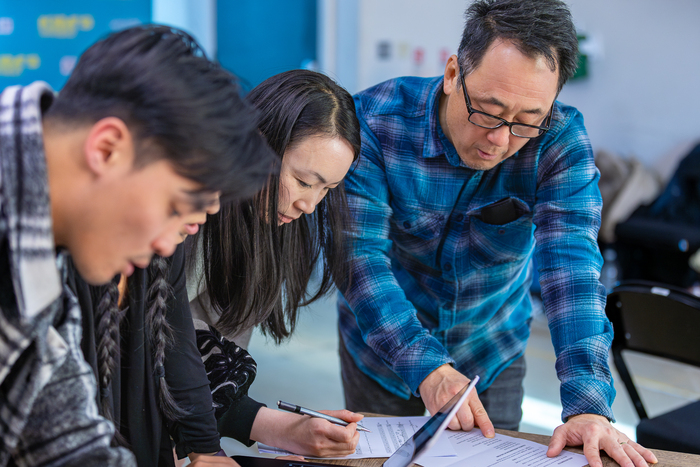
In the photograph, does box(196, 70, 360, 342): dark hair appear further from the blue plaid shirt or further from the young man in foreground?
the young man in foreground

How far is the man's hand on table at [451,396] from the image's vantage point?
116 centimetres

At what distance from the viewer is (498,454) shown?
106cm

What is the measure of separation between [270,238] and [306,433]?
1.16ft

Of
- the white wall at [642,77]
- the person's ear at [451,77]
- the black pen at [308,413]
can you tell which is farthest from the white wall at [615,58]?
the black pen at [308,413]

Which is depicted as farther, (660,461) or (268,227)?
Result: (268,227)

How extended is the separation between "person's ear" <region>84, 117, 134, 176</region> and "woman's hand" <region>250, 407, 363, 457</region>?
2.04ft

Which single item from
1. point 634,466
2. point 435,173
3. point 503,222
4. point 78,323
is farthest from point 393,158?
point 78,323

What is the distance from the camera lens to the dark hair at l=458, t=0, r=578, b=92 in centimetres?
117

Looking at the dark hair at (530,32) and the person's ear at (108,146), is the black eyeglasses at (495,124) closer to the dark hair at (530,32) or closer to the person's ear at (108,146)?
the dark hair at (530,32)

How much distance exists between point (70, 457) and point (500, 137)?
91cm

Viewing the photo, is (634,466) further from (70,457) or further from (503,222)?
(70,457)

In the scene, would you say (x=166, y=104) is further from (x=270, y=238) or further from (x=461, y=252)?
(x=461, y=252)

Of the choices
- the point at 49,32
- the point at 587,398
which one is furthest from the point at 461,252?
the point at 49,32

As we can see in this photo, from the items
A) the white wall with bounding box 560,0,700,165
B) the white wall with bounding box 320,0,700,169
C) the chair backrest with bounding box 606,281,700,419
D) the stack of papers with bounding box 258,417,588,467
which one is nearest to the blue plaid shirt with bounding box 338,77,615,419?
the stack of papers with bounding box 258,417,588,467
